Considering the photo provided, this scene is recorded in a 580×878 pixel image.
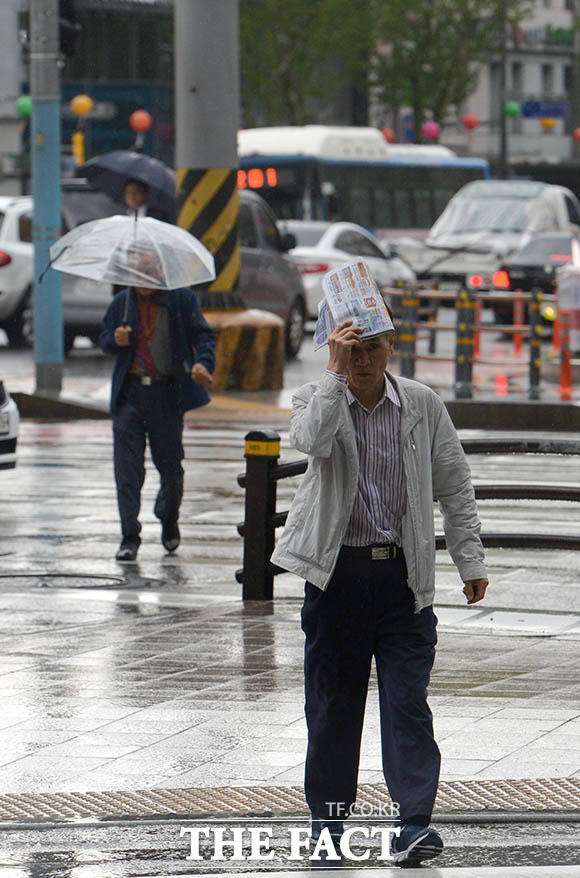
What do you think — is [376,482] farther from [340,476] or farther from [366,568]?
[366,568]

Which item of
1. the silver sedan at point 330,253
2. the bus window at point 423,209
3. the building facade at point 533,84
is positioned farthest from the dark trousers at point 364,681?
the building facade at point 533,84

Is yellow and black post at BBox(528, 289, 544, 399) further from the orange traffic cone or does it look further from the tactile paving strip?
the tactile paving strip

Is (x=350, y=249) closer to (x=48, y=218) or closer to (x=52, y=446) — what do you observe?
(x=48, y=218)

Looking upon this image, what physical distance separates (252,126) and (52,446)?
1957 inches

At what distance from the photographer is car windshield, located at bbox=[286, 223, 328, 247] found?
32781 millimetres

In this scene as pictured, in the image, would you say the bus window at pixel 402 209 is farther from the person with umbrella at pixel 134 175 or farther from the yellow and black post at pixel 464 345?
the person with umbrella at pixel 134 175

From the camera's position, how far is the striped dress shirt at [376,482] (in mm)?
5457

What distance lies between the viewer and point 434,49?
6725 cm

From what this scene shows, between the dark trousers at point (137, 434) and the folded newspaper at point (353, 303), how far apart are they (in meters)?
5.40

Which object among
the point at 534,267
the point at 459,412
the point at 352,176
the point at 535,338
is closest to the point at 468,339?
the point at 535,338

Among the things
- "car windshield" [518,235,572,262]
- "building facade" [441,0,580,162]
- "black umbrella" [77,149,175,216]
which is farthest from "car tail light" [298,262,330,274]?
A: "building facade" [441,0,580,162]

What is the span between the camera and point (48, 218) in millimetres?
20312

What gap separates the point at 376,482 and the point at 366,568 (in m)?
0.23

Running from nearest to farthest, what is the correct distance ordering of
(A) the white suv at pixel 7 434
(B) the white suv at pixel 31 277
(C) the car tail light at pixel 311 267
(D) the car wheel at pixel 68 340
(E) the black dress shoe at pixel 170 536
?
(E) the black dress shoe at pixel 170 536 < (A) the white suv at pixel 7 434 < (B) the white suv at pixel 31 277 < (D) the car wheel at pixel 68 340 < (C) the car tail light at pixel 311 267
